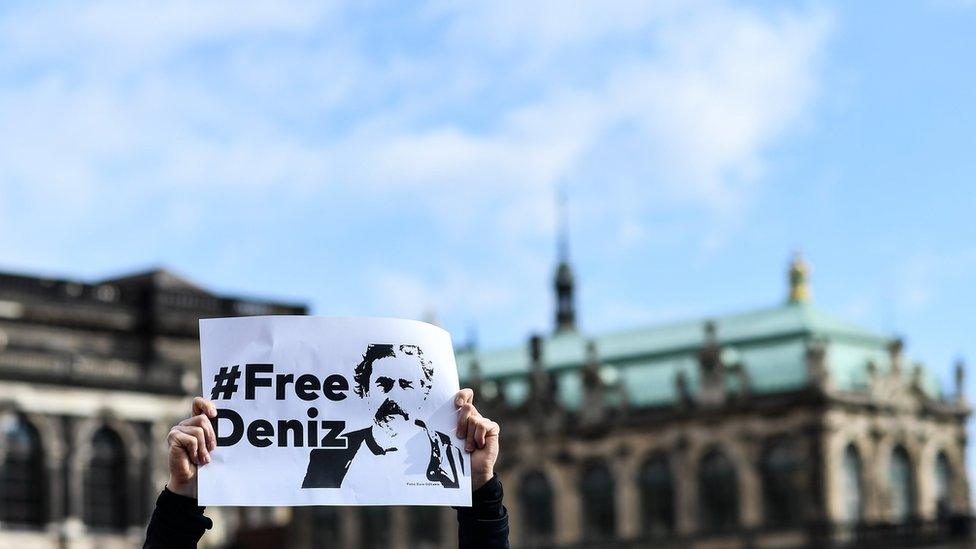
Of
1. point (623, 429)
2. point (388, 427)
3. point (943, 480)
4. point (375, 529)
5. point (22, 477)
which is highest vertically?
point (623, 429)

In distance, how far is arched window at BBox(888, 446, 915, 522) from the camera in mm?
87938

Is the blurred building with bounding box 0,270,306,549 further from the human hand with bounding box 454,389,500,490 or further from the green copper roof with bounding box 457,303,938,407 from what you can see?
the human hand with bounding box 454,389,500,490

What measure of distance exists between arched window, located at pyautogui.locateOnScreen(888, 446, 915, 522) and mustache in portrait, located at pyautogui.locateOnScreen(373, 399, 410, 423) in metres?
80.4

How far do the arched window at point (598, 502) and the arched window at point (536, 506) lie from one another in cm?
183

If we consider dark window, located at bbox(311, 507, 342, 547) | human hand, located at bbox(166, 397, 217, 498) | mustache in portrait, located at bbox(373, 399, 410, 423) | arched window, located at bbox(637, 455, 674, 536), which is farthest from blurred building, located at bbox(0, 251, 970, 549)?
human hand, located at bbox(166, 397, 217, 498)

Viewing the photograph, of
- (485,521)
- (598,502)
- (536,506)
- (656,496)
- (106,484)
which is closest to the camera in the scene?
(485,521)

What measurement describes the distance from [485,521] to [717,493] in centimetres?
8102

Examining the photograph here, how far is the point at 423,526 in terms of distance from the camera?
98.6 meters

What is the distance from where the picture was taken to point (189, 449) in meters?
8.92

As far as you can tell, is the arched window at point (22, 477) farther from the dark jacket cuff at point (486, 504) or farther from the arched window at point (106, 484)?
the dark jacket cuff at point (486, 504)

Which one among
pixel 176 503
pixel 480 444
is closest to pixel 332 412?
pixel 480 444

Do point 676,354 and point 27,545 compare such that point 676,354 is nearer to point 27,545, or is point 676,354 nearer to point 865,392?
point 865,392

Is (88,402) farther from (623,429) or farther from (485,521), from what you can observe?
(485,521)

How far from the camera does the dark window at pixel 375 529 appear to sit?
9975cm
